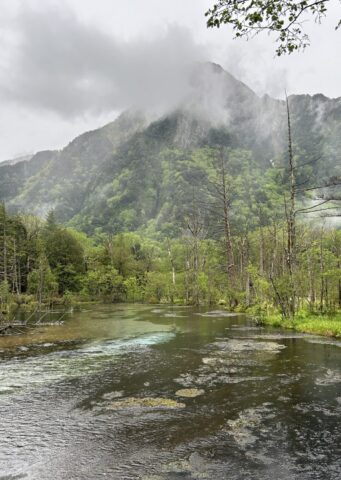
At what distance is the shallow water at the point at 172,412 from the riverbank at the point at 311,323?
554 cm

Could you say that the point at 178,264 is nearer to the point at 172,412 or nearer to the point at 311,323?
the point at 311,323

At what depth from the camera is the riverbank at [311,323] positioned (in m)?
26.7

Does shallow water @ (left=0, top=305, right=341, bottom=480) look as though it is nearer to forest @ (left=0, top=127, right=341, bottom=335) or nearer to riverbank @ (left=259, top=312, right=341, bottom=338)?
riverbank @ (left=259, top=312, right=341, bottom=338)

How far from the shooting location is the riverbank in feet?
87.5

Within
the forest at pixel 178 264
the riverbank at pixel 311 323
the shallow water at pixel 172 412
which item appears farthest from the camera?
the forest at pixel 178 264

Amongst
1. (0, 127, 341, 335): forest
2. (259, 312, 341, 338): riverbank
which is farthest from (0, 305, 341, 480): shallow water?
(0, 127, 341, 335): forest

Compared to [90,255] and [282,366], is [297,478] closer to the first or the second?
[282,366]

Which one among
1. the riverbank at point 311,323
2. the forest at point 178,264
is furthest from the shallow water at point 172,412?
the forest at point 178,264

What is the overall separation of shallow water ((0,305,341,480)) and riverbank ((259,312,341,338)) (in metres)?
5.54

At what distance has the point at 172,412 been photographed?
11453 millimetres

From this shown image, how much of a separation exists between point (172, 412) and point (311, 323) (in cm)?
2028

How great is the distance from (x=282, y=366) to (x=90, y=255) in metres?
82.0

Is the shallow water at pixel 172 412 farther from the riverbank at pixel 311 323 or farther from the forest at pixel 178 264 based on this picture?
the forest at pixel 178 264

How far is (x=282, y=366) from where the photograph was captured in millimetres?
16953
